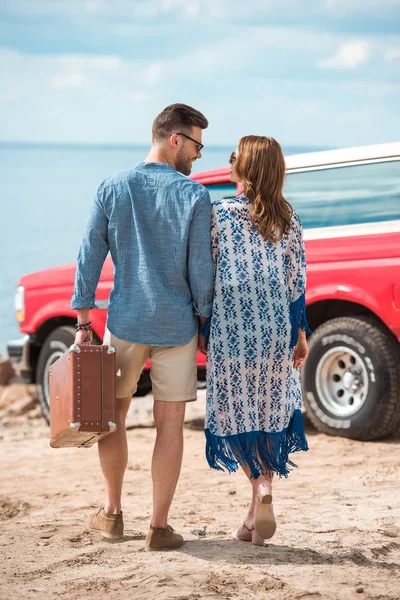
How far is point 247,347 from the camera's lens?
450 centimetres

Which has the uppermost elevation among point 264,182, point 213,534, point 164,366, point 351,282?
point 264,182

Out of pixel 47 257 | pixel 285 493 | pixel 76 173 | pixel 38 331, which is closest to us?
pixel 285 493

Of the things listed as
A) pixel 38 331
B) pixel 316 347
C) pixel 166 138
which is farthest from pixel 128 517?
pixel 38 331

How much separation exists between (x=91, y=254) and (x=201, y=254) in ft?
1.58

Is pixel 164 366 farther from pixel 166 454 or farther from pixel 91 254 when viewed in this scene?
pixel 91 254

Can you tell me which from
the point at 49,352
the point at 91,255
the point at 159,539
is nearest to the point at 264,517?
the point at 159,539

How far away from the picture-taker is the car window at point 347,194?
745cm

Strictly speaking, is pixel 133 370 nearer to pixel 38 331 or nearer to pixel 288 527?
pixel 288 527

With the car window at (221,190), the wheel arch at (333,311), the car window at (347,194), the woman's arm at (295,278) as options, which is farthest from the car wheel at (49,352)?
the woman's arm at (295,278)

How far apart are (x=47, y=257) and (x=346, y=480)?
35705 mm

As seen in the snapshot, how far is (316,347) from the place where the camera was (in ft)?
25.2

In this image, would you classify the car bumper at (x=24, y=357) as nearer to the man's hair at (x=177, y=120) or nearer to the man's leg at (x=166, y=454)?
the man's leg at (x=166, y=454)

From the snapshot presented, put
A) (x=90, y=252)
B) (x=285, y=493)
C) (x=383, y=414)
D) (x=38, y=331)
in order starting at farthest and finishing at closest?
(x=38, y=331)
(x=383, y=414)
(x=285, y=493)
(x=90, y=252)

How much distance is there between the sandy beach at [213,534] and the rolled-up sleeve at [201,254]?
1143 millimetres
